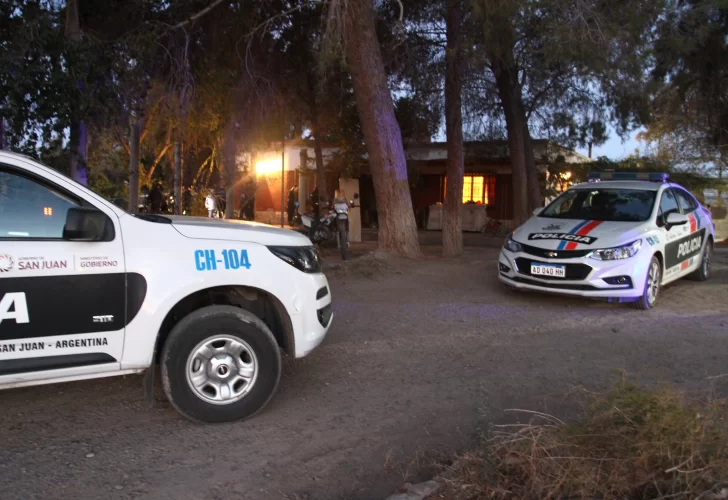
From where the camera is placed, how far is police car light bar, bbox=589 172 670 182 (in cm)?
935

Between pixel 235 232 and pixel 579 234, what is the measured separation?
5005 millimetres

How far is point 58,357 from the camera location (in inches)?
149

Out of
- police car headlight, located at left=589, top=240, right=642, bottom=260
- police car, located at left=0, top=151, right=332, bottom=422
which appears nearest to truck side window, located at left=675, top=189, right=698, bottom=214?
police car headlight, located at left=589, top=240, right=642, bottom=260

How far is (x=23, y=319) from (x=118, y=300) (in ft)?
1.80

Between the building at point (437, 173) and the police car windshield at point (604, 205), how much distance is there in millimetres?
10133

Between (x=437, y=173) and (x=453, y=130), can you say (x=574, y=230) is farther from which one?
(x=437, y=173)

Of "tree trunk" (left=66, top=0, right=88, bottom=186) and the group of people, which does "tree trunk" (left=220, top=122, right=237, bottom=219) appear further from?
"tree trunk" (left=66, top=0, right=88, bottom=186)

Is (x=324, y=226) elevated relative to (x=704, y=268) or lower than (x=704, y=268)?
elevated

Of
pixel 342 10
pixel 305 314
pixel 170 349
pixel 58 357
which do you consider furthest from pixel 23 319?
pixel 342 10

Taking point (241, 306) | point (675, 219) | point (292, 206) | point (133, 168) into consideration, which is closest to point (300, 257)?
point (241, 306)

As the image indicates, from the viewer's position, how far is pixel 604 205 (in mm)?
8562

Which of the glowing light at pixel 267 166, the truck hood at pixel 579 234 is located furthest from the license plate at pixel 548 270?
the glowing light at pixel 267 166

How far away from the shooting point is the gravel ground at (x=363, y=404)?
343cm

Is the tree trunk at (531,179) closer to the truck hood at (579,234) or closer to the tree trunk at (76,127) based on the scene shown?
the truck hood at (579,234)
